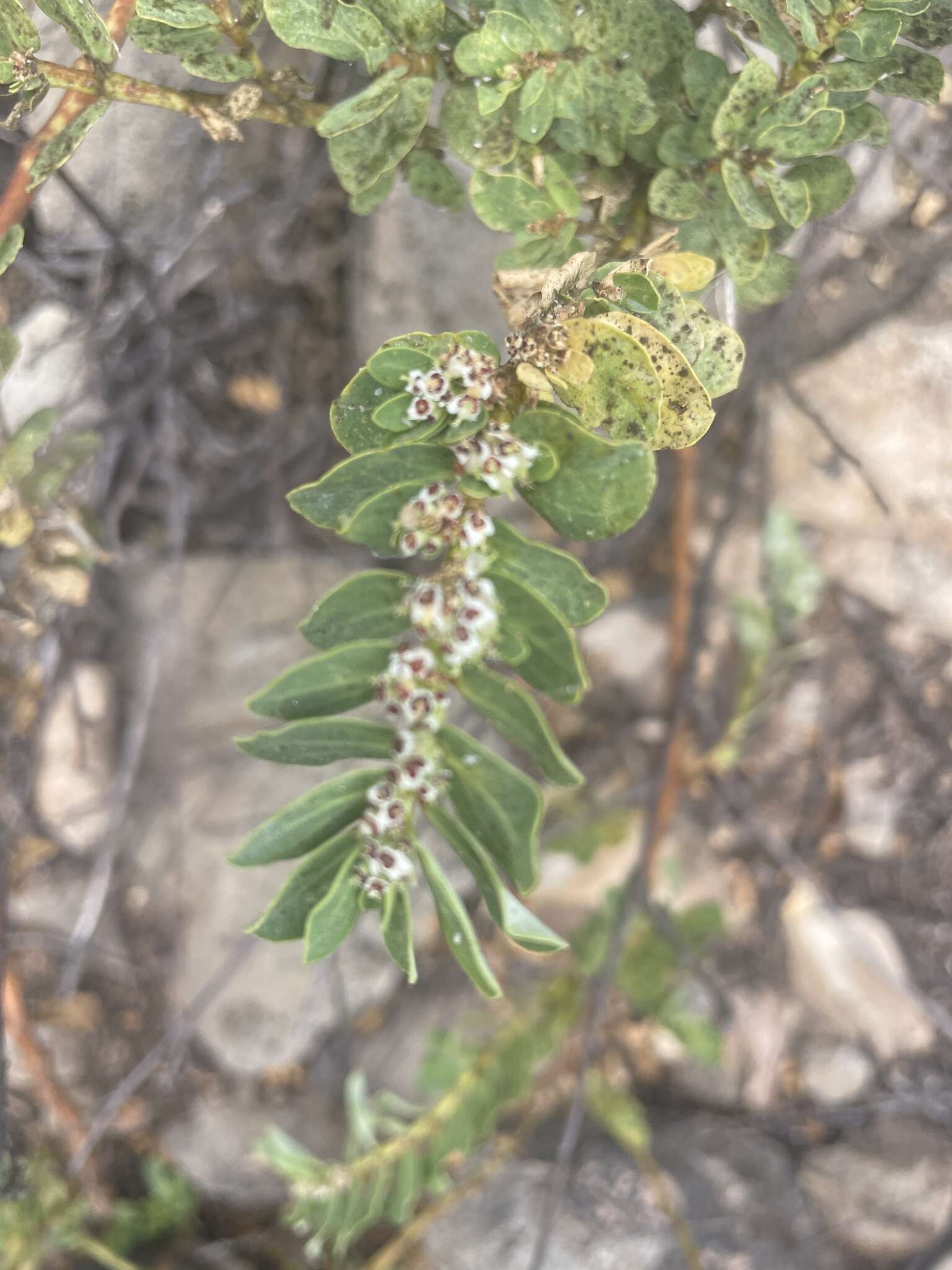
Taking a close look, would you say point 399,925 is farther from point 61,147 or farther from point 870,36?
point 870,36

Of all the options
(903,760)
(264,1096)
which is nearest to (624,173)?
(903,760)

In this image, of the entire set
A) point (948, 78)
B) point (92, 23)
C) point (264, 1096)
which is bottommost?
point (264, 1096)

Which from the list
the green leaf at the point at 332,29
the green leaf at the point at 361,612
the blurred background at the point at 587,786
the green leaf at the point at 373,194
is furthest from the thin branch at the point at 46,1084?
the green leaf at the point at 332,29

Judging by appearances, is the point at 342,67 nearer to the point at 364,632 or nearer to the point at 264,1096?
the point at 364,632

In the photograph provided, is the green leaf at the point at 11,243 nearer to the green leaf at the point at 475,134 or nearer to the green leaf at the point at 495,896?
the green leaf at the point at 475,134

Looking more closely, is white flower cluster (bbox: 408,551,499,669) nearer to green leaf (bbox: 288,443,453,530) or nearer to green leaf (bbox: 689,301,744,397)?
green leaf (bbox: 288,443,453,530)

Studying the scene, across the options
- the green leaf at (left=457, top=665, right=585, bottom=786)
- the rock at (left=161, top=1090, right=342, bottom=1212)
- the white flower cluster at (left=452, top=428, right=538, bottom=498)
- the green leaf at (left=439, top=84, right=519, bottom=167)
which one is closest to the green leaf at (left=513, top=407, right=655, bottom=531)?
the white flower cluster at (left=452, top=428, right=538, bottom=498)
